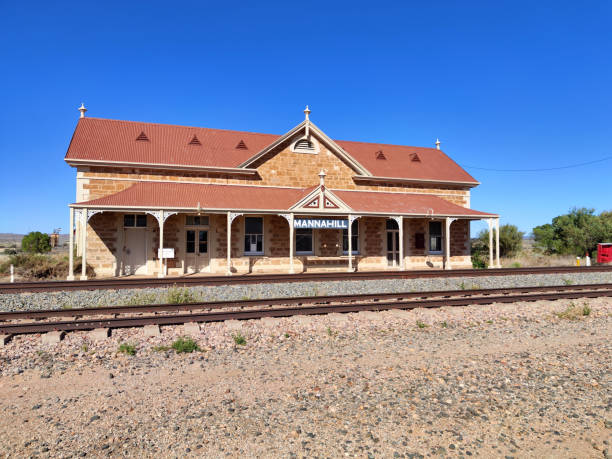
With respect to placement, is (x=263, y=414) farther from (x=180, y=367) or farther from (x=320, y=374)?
(x=180, y=367)

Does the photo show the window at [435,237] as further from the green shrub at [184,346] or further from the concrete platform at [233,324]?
the green shrub at [184,346]

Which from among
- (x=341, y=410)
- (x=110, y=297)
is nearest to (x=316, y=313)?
(x=341, y=410)

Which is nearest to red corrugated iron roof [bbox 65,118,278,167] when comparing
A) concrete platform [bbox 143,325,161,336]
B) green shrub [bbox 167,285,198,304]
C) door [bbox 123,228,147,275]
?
door [bbox 123,228,147,275]

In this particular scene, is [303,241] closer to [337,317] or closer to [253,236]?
[253,236]

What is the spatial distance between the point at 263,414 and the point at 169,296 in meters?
7.02

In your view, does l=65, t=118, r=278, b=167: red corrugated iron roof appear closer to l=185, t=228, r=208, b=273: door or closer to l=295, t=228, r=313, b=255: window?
l=185, t=228, r=208, b=273: door

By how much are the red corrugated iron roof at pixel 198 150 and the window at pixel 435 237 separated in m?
2.77

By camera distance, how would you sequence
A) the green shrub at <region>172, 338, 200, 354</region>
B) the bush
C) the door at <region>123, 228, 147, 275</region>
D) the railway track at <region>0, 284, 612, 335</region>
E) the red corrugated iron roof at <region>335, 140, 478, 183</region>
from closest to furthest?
the green shrub at <region>172, 338, 200, 354</region> → the railway track at <region>0, 284, 612, 335</region> → the bush → the door at <region>123, 228, 147, 275</region> → the red corrugated iron roof at <region>335, 140, 478, 183</region>

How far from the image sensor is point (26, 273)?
1706 cm

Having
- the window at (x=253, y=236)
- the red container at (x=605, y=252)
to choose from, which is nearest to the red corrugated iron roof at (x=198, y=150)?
the window at (x=253, y=236)

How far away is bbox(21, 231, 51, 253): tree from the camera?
27422 mm

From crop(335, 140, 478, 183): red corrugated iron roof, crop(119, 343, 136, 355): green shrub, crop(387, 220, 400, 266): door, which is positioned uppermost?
crop(335, 140, 478, 183): red corrugated iron roof

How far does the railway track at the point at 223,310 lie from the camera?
25.7ft

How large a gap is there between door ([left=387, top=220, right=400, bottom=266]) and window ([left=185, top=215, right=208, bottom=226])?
30.9ft
